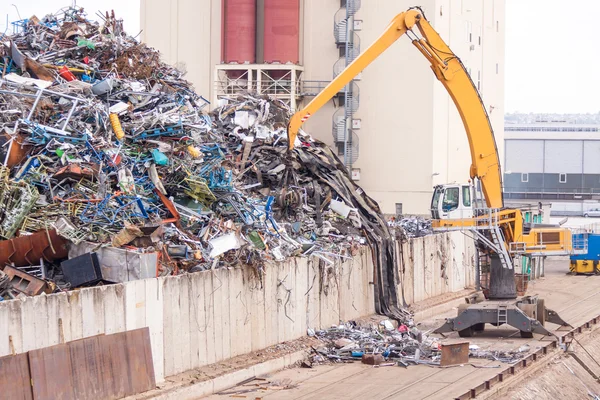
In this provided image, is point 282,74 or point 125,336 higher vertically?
point 282,74

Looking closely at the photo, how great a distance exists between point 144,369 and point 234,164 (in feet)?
35.1

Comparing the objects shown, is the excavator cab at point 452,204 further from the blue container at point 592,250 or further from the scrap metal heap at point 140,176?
the blue container at point 592,250

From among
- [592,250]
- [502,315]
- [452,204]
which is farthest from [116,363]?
[592,250]

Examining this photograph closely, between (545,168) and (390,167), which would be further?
(545,168)

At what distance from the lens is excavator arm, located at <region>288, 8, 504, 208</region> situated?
29172mm

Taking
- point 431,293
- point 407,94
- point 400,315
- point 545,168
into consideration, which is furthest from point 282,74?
point 545,168

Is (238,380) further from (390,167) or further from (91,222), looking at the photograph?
(390,167)

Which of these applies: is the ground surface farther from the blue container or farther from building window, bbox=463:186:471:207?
the blue container

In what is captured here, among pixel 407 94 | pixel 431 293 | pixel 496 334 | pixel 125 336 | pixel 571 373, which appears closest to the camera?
pixel 125 336

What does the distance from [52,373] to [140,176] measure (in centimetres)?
755

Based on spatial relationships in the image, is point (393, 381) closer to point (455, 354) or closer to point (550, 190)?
point (455, 354)

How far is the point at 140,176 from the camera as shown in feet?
82.2

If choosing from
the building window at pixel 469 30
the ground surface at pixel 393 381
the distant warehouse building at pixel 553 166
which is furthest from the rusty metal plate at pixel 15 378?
the distant warehouse building at pixel 553 166

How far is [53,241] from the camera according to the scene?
21781 mm
